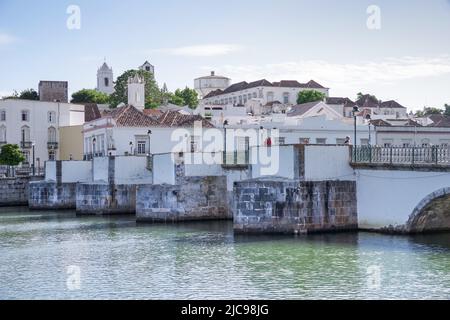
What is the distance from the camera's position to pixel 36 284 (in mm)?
18688

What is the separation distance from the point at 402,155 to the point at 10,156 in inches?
1503

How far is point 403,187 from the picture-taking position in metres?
25.1

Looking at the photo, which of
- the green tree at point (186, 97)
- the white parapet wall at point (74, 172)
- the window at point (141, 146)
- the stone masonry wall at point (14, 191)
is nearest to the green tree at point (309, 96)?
the green tree at point (186, 97)

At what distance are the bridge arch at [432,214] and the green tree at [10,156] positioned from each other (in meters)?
38.4

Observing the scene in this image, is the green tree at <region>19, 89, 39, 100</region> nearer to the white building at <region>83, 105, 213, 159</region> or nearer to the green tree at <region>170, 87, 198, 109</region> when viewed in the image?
the green tree at <region>170, 87, 198, 109</region>

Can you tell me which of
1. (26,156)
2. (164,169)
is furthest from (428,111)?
(164,169)

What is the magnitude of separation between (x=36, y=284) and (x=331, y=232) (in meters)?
10.9

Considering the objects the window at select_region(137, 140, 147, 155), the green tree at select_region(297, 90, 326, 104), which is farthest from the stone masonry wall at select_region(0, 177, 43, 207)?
the green tree at select_region(297, 90, 326, 104)

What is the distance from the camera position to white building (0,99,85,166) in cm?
6134

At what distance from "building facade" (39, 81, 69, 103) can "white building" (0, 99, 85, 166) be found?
10590 millimetres

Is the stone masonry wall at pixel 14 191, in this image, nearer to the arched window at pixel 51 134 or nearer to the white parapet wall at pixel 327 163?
the arched window at pixel 51 134

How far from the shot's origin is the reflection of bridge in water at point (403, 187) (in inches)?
947
